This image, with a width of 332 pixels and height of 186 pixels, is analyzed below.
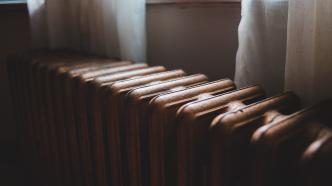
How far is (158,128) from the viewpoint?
64cm

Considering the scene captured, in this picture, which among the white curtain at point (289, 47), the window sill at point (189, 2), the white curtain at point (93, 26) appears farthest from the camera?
the white curtain at point (93, 26)

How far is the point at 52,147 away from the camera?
1.11 m

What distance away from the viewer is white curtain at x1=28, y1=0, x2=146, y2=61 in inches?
43.2

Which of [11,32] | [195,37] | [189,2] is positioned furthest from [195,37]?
[11,32]

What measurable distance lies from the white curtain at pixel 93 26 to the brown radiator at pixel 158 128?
10 centimetres

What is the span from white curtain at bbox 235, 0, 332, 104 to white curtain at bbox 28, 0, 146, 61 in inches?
17.0

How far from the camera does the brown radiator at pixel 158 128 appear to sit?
48cm

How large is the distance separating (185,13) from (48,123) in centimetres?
61

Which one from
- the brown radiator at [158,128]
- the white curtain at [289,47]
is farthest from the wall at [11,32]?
the white curtain at [289,47]

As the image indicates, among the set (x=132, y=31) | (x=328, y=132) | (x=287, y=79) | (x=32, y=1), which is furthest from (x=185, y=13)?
(x=328, y=132)

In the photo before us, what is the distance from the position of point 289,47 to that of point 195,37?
50 cm

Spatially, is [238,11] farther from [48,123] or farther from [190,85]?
[48,123]

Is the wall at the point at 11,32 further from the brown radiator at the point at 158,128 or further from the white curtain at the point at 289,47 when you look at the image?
the white curtain at the point at 289,47

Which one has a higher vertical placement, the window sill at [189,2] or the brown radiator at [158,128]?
the window sill at [189,2]
